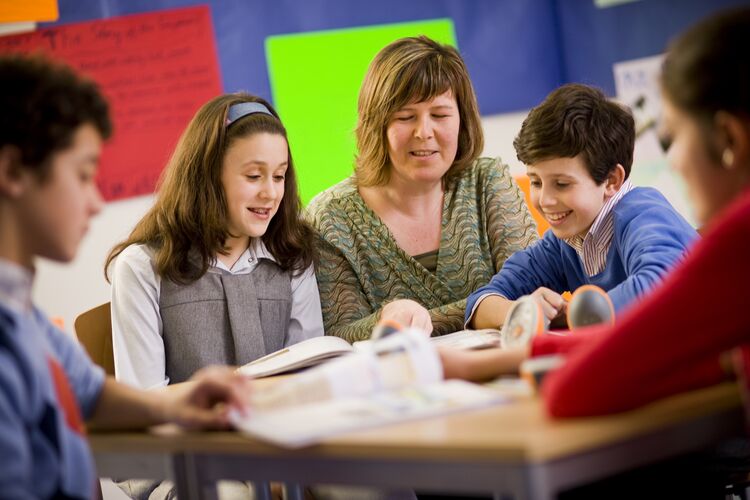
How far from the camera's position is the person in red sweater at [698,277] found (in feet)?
3.05

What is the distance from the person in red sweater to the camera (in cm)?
93

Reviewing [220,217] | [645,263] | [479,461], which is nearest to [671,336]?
[479,461]

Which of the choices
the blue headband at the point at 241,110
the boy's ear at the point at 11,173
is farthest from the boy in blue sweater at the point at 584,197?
the boy's ear at the point at 11,173

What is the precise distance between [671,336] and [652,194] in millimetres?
1042

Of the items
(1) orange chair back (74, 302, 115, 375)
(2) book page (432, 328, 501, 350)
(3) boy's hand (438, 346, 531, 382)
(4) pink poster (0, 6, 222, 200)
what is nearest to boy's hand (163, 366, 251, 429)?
(3) boy's hand (438, 346, 531, 382)

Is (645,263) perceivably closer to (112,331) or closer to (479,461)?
(479,461)

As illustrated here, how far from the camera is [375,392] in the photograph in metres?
1.16

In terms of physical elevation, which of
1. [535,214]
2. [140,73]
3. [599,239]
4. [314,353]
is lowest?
[314,353]

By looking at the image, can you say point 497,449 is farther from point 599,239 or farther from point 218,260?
point 218,260

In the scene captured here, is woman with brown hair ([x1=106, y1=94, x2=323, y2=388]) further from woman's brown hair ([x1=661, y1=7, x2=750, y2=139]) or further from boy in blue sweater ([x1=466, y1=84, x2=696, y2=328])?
woman's brown hair ([x1=661, y1=7, x2=750, y2=139])

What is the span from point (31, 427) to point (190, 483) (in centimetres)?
24

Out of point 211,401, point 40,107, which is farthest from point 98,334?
point 40,107

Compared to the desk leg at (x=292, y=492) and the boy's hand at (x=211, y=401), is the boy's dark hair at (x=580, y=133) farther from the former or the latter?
the boy's hand at (x=211, y=401)

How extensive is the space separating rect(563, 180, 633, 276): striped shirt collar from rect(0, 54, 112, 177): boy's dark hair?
1.10m
